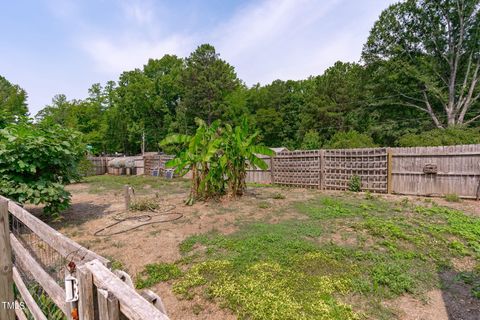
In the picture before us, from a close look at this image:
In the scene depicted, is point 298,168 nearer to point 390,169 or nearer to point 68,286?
point 390,169

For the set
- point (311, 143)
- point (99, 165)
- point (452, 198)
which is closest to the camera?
point (452, 198)

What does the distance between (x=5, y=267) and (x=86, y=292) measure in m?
2.17

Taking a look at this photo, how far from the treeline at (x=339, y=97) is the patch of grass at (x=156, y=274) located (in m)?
4.32

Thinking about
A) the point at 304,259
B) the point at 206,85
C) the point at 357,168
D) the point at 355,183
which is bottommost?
the point at 304,259

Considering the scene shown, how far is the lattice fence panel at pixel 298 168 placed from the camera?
10000mm

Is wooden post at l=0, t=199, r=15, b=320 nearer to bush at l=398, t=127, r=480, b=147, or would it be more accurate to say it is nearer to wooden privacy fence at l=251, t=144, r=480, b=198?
wooden privacy fence at l=251, t=144, r=480, b=198

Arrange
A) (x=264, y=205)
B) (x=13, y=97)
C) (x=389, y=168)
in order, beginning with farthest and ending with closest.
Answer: (x=13, y=97)
(x=389, y=168)
(x=264, y=205)

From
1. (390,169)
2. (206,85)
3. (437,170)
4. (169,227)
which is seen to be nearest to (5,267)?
(169,227)

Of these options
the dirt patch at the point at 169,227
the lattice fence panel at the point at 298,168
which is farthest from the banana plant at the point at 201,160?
the lattice fence panel at the point at 298,168

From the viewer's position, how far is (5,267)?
2.36 m

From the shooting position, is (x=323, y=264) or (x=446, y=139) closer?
(x=323, y=264)

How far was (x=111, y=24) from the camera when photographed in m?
7.47

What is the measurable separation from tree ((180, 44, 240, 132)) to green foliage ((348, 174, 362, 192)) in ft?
74.6

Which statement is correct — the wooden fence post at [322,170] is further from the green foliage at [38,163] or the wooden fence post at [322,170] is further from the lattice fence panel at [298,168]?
the green foliage at [38,163]
